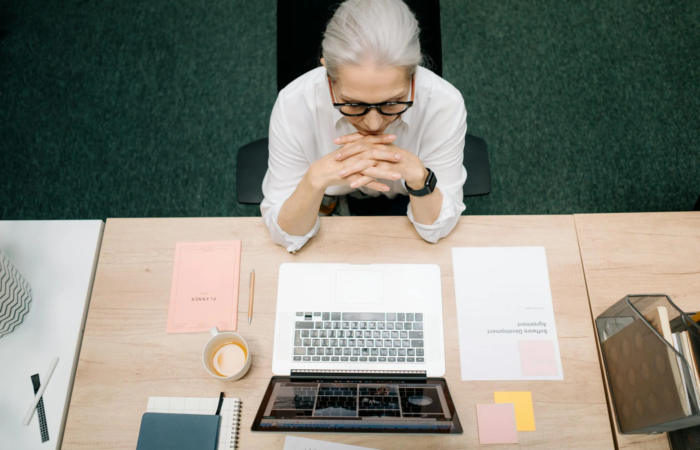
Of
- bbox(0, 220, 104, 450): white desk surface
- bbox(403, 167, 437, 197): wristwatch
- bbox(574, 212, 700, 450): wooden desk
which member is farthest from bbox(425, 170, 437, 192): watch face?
bbox(0, 220, 104, 450): white desk surface

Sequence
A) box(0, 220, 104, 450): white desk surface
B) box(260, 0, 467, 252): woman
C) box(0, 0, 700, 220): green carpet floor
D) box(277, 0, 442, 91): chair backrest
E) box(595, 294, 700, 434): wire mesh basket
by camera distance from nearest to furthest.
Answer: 1. box(595, 294, 700, 434): wire mesh basket
2. box(260, 0, 467, 252): woman
3. box(0, 220, 104, 450): white desk surface
4. box(277, 0, 442, 91): chair backrest
5. box(0, 0, 700, 220): green carpet floor

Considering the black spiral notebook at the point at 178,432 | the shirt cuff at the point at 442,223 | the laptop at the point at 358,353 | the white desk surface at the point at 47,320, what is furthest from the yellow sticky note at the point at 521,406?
the white desk surface at the point at 47,320

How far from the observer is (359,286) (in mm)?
1048

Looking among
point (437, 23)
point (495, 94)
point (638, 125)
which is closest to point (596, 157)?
point (638, 125)

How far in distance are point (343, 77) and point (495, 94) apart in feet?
4.64

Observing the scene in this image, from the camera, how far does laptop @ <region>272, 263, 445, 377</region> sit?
981mm

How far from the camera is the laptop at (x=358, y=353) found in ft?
2.90

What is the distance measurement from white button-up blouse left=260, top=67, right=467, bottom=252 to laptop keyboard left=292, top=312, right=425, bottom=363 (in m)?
0.20

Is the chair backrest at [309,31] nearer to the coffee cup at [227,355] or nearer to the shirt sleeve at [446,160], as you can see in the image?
the shirt sleeve at [446,160]

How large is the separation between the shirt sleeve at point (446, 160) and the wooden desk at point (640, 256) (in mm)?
317

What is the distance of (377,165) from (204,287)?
512 millimetres

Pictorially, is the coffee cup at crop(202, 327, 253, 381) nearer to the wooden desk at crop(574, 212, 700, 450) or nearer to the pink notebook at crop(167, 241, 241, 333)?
the pink notebook at crop(167, 241, 241, 333)

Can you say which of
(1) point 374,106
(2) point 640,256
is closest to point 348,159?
(1) point 374,106

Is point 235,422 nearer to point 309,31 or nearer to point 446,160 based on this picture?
point 446,160
